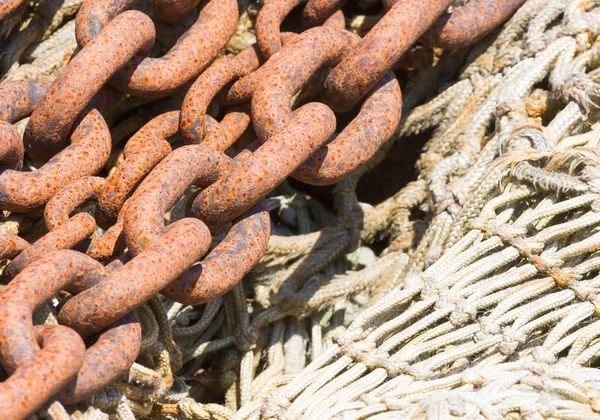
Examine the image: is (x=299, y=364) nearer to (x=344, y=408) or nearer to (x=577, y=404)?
(x=344, y=408)

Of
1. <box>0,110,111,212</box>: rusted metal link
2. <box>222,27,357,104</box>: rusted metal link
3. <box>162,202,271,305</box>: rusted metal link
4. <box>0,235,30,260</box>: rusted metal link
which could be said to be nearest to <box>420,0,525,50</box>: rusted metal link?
<box>222,27,357,104</box>: rusted metal link

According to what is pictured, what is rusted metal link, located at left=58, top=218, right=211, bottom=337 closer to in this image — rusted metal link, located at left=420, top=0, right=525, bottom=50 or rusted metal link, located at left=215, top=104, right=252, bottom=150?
rusted metal link, located at left=215, top=104, right=252, bottom=150

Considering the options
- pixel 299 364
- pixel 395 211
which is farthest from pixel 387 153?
pixel 299 364

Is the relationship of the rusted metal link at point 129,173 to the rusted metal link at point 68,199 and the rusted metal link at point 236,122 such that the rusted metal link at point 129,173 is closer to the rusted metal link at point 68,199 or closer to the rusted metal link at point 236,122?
the rusted metal link at point 68,199

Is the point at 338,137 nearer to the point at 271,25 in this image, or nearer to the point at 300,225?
the point at 271,25

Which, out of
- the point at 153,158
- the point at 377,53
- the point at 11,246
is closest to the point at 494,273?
the point at 377,53

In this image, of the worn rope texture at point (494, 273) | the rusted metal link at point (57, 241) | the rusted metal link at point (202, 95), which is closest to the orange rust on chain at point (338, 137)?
the rusted metal link at point (202, 95)
